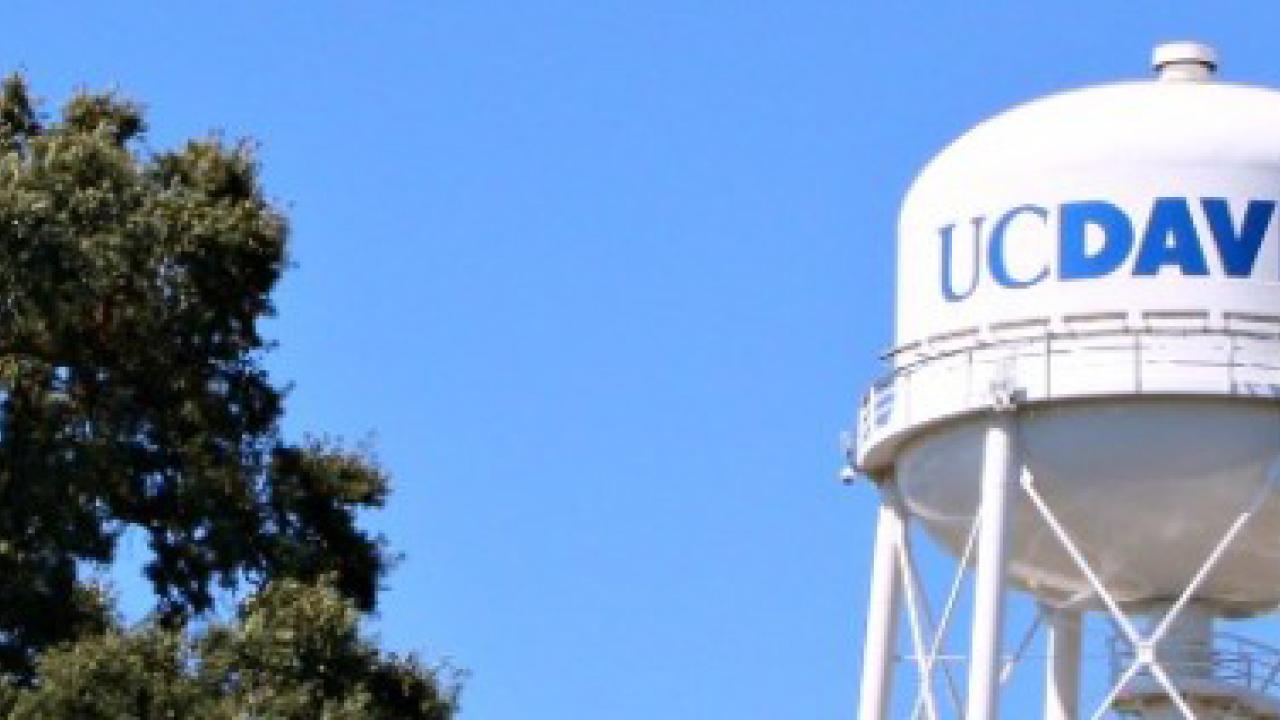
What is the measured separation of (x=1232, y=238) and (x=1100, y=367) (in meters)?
1.84

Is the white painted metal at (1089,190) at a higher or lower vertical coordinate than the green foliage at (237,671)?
higher

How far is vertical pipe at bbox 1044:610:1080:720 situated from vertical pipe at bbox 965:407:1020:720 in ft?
12.2

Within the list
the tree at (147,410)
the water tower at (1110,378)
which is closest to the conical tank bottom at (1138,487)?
the water tower at (1110,378)

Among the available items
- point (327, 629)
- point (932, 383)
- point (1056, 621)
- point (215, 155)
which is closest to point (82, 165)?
point (215, 155)

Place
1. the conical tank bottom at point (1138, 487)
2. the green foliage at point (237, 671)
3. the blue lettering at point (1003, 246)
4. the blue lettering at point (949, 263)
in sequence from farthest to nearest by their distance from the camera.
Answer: the blue lettering at point (949, 263) → the blue lettering at point (1003, 246) → the conical tank bottom at point (1138, 487) → the green foliage at point (237, 671)

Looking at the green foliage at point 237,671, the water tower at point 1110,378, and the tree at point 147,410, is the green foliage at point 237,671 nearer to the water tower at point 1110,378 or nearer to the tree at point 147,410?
the tree at point 147,410

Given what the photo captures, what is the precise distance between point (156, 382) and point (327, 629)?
12.1 ft

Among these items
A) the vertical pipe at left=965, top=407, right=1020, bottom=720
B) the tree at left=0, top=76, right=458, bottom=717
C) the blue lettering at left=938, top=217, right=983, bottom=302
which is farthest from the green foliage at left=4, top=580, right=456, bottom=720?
the blue lettering at left=938, top=217, right=983, bottom=302

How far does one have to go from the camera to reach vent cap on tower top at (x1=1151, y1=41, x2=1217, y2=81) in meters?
36.6

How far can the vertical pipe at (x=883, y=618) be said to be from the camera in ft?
119

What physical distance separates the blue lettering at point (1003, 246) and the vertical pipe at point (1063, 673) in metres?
5.10

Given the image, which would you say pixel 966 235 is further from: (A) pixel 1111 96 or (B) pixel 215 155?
(B) pixel 215 155

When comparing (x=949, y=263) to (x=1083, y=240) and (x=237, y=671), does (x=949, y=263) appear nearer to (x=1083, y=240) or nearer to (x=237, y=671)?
(x=1083, y=240)

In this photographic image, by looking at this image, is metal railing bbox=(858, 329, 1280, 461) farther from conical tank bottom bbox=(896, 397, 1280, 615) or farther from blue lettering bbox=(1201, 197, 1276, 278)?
blue lettering bbox=(1201, 197, 1276, 278)
